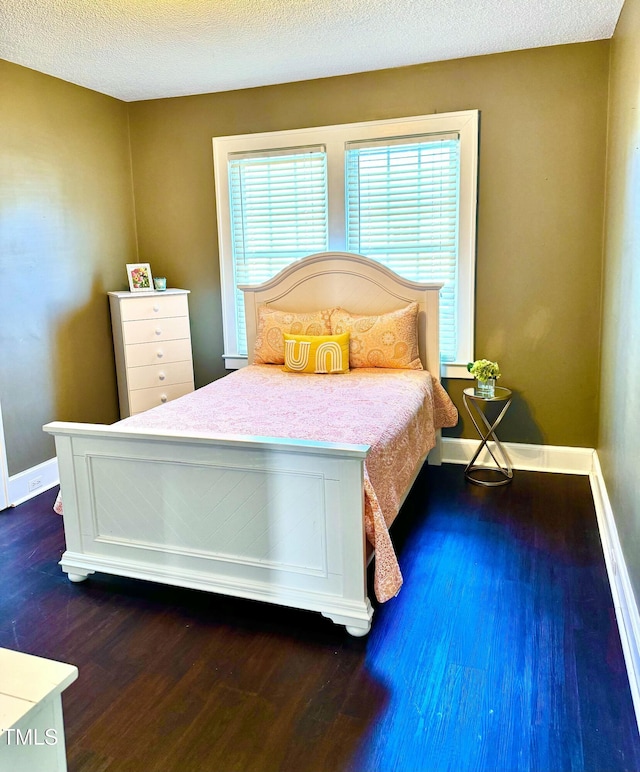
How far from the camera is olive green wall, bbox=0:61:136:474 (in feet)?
11.8

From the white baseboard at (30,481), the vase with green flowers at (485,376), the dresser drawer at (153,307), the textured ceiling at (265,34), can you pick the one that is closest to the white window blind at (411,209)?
the vase with green flowers at (485,376)

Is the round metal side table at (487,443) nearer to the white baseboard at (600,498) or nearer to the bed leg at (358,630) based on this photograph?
the white baseboard at (600,498)

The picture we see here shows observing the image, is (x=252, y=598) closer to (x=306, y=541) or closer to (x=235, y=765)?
(x=306, y=541)

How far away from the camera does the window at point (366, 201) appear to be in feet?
12.8

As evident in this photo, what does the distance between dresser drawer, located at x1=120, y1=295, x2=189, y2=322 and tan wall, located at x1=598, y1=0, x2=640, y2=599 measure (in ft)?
9.04

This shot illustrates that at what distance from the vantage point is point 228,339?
466 cm

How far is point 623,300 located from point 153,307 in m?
2.96

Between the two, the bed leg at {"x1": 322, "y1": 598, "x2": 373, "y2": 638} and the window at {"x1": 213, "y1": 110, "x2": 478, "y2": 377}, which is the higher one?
the window at {"x1": 213, "y1": 110, "x2": 478, "y2": 377}

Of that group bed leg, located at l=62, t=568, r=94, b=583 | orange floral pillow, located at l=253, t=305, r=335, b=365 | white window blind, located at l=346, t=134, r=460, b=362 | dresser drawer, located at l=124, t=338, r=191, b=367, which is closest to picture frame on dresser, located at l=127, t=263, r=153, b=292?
dresser drawer, located at l=124, t=338, r=191, b=367

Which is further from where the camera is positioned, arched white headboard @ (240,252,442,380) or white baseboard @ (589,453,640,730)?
arched white headboard @ (240,252,442,380)

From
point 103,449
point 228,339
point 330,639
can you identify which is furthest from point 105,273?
point 330,639

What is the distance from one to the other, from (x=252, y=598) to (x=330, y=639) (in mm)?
340

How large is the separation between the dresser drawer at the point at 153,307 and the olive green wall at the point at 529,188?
4.20ft

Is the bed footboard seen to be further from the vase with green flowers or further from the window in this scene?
the window
